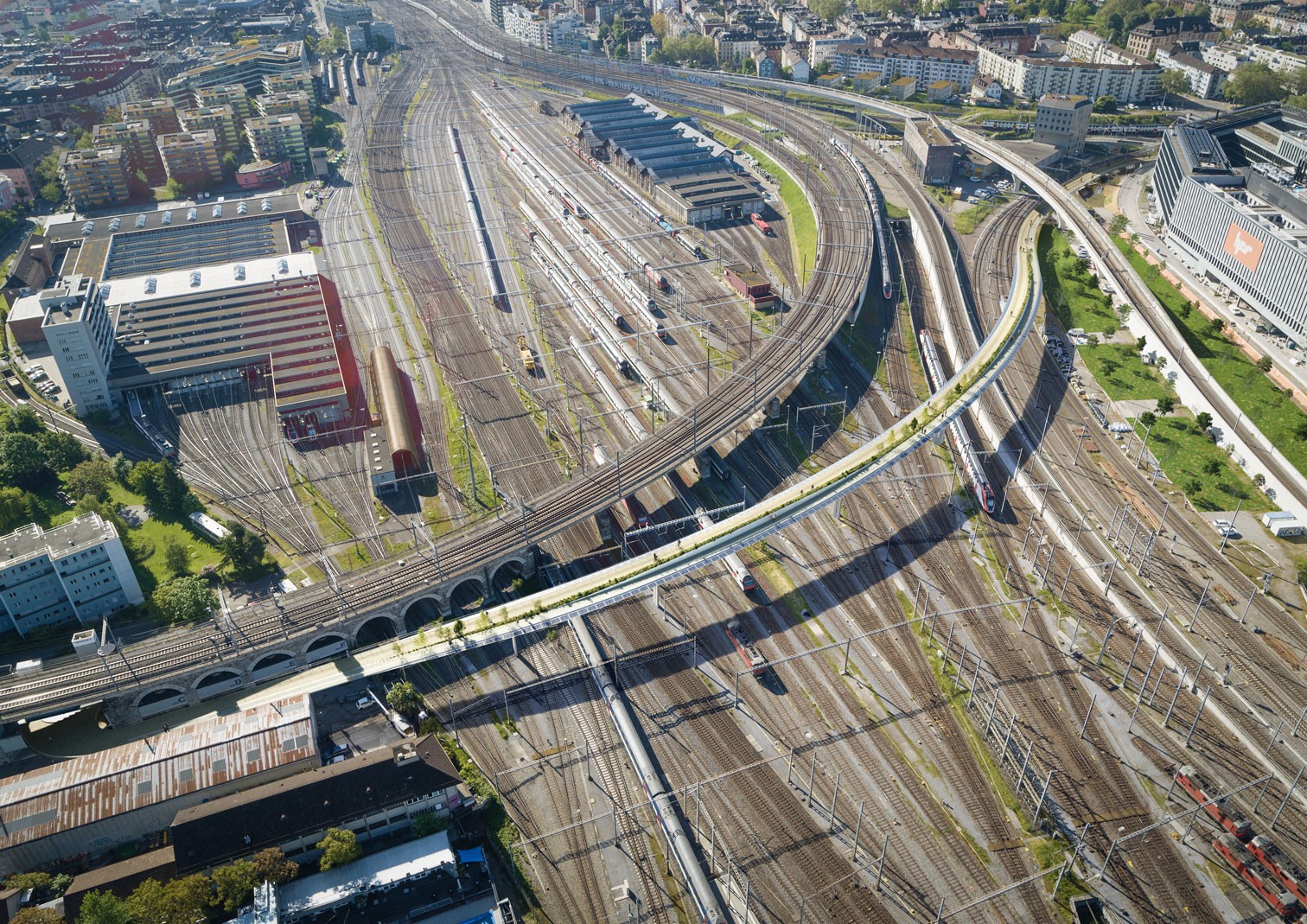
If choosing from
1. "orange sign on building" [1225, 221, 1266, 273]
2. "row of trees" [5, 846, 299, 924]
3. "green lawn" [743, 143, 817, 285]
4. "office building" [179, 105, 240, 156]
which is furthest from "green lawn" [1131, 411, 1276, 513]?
"office building" [179, 105, 240, 156]

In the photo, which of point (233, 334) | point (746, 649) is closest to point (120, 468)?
point (233, 334)

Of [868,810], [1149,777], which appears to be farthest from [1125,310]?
[868,810]

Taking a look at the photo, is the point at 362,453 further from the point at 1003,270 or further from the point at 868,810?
the point at 1003,270

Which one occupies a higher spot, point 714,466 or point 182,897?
point 182,897

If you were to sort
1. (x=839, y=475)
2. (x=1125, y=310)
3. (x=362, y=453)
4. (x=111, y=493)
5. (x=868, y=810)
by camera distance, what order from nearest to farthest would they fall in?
(x=868, y=810) → (x=839, y=475) → (x=111, y=493) → (x=362, y=453) → (x=1125, y=310)

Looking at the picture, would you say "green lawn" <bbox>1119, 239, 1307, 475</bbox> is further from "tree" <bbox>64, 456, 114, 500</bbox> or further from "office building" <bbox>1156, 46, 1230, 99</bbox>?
"tree" <bbox>64, 456, 114, 500</bbox>

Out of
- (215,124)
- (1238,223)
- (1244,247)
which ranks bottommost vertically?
(1244,247)

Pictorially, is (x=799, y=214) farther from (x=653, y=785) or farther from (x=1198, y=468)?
(x=653, y=785)
